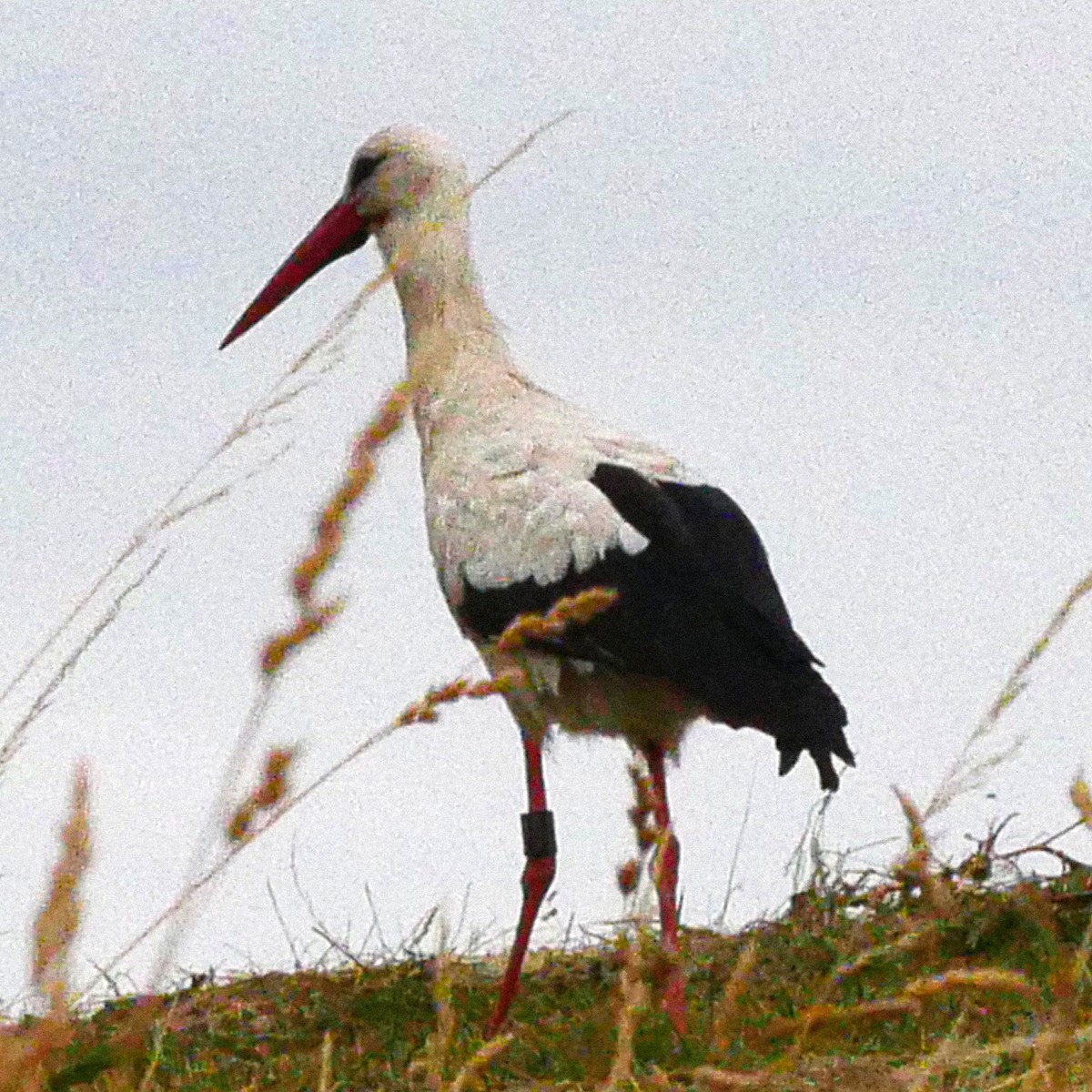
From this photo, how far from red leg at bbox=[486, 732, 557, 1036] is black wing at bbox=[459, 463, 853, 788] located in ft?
1.49

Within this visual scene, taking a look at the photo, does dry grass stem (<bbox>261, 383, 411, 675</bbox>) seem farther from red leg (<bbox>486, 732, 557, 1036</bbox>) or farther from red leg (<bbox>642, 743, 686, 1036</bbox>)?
red leg (<bbox>486, 732, 557, 1036</bbox>)

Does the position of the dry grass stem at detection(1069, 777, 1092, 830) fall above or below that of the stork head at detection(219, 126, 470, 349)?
below

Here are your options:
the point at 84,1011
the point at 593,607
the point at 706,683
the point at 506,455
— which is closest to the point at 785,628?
the point at 706,683

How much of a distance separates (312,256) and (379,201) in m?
0.31

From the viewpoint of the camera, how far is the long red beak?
6.33m

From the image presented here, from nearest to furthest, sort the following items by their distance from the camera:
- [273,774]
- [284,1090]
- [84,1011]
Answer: [273,774] → [284,1090] → [84,1011]

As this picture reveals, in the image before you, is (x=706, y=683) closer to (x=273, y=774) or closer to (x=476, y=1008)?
(x=476, y=1008)

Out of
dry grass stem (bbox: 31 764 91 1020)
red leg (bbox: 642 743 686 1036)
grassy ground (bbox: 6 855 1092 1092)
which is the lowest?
dry grass stem (bbox: 31 764 91 1020)

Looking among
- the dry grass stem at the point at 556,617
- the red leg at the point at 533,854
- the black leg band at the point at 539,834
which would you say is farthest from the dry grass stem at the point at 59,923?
the black leg band at the point at 539,834

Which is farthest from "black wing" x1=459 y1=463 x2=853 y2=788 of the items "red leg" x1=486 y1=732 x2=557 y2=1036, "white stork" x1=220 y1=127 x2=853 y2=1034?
"red leg" x1=486 y1=732 x2=557 y2=1036

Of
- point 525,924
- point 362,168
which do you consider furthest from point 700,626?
point 362,168

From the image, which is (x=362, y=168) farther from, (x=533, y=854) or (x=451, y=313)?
(x=533, y=854)

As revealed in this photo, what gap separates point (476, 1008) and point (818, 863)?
2.84 ft

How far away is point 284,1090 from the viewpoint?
4.51 m
